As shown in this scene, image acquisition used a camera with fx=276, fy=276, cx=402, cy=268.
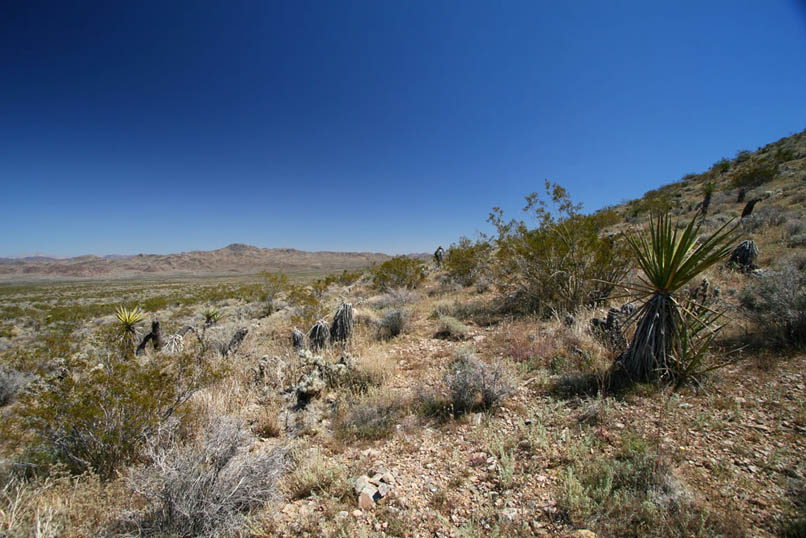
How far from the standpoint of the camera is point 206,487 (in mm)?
2229

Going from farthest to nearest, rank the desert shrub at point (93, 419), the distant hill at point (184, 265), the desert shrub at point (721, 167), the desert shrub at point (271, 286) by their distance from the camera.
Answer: the distant hill at point (184, 265) → the desert shrub at point (721, 167) → the desert shrub at point (271, 286) → the desert shrub at point (93, 419)

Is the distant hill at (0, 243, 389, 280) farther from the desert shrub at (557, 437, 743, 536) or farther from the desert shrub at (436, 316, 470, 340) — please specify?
the desert shrub at (557, 437, 743, 536)

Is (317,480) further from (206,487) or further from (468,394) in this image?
(468,394)

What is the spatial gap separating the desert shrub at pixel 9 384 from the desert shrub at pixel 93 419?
15.6 feet

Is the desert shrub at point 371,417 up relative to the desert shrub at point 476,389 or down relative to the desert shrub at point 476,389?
down

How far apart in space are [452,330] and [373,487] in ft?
12.7

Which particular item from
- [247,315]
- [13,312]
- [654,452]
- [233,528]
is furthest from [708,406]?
[13,312]

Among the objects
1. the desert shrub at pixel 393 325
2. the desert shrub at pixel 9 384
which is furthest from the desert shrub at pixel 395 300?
the desert shrub at pixel 9 384

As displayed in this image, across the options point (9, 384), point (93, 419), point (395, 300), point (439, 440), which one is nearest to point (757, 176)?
point (395, 300)

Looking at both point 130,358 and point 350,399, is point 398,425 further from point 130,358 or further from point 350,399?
point 130,358

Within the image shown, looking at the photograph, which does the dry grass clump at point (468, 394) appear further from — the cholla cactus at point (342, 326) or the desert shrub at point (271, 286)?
the desert shrub at point (271, 286)

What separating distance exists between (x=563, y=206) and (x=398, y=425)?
631 centimetres

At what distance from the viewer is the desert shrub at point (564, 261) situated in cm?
630

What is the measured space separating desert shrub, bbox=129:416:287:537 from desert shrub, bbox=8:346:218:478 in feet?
2.04
